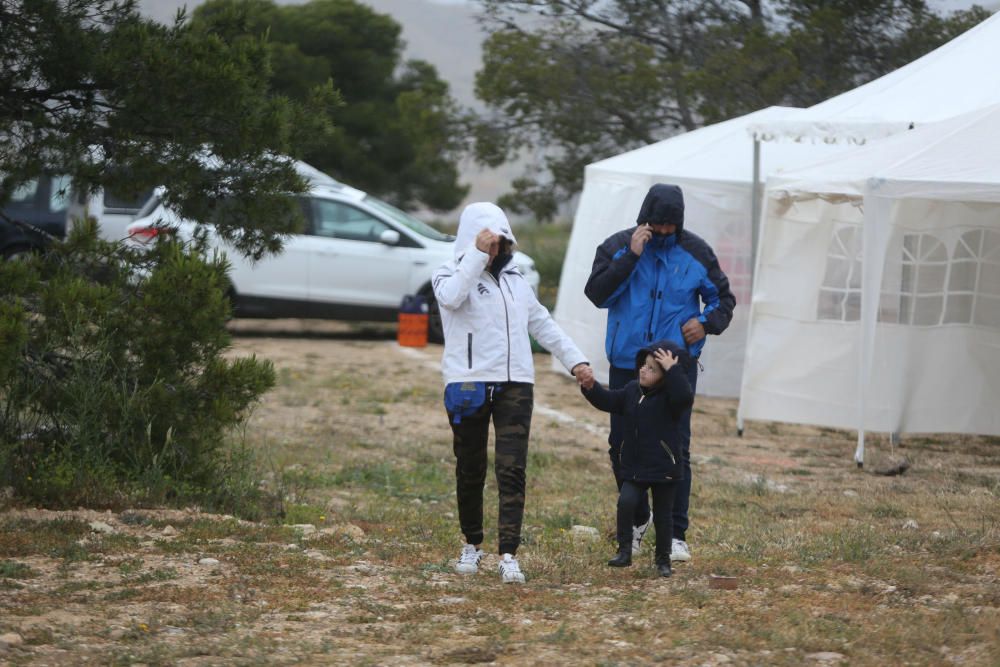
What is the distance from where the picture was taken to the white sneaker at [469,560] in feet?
20.3

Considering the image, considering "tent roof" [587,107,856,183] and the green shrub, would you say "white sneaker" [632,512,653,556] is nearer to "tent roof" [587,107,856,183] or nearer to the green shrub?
the green shrub

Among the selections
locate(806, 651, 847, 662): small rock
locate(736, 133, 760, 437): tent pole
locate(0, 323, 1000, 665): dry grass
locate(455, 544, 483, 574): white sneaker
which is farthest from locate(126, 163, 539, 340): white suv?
locate(806, 651, 847, 662): small rock

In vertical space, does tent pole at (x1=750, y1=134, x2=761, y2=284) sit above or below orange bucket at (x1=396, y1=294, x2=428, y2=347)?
above

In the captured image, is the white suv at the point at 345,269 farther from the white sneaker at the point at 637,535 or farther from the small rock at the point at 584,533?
the white sneaker at the point at 637,535

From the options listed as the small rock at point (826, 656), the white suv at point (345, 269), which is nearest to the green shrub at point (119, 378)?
the small rock at point (826, 656)

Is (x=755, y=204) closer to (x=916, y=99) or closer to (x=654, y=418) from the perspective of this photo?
(x=916, y=99)

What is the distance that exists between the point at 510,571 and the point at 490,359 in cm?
87

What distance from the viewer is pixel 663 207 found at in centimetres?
638

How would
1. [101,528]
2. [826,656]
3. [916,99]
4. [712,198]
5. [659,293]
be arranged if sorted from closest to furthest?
[826,656]
[659,293]
[101,528]
[916,99]
[712,198]

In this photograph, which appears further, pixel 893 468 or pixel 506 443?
pixel 893 468

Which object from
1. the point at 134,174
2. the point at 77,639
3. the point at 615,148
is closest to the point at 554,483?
the point at 134,174

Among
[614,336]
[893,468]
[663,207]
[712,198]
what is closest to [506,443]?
[614,336]

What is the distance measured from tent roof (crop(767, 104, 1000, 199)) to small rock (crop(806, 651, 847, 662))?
5076 millimetres

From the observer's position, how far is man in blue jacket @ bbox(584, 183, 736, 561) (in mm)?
6426
